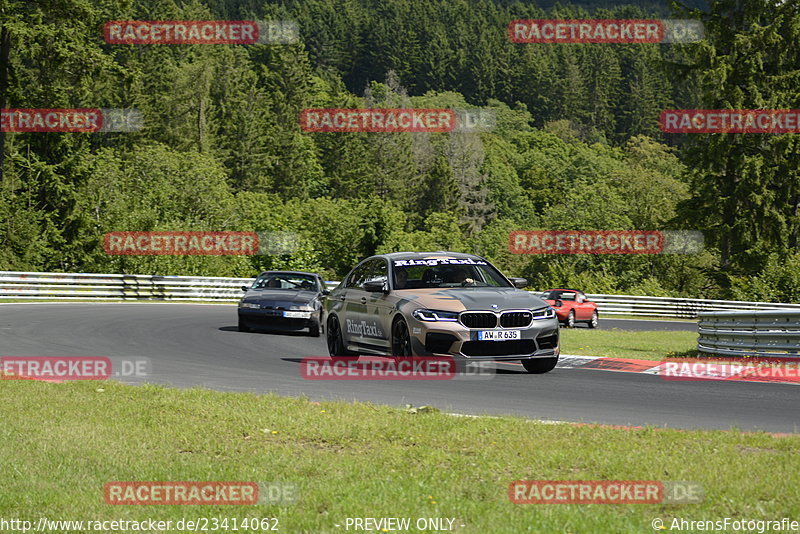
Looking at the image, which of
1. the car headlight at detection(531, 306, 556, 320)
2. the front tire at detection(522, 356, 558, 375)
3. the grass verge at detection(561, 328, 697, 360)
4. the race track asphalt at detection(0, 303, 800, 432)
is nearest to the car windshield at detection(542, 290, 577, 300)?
the grass verge at detection(561, 328, 697, 360)

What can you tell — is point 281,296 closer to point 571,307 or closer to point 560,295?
point 571,307

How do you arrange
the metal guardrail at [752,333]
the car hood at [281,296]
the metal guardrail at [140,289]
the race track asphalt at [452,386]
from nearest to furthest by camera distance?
the race track asphalt at [452,386], the metal guardrail at [752,333], the car hood at [281,296], the metal guardrail at [140,289]

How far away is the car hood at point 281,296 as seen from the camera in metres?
21.8

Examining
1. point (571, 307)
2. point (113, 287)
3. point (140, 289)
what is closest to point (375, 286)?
point (571, 307)

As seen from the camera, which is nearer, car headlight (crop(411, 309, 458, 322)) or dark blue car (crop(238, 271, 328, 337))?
car headlight (crop(411, 309, 458, 322))

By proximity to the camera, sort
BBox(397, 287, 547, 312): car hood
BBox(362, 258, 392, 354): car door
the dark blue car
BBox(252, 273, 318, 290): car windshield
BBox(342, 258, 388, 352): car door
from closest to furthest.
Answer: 1. BBox(397, 287, 547, 312): car hood
2. BBox(362, 258, 392, 354): car door
3. BBox(342, 258, 388, 352): car door
4. the dark blue car
5. BBox(252, 273, 318, 290): car windshield

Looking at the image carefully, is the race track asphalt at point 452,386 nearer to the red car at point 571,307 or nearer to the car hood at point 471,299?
the car hood at point 471,299

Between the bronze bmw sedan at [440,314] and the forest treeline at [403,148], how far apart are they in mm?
25951

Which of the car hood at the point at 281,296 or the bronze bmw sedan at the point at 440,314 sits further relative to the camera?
the car hood at the point at 281,296

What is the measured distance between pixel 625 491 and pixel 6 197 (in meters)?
42.2

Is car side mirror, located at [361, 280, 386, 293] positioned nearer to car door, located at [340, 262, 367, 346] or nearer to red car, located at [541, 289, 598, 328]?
car door, located at [340, 262, 367, 346]

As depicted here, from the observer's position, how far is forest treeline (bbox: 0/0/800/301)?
4547cm

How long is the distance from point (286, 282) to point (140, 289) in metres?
17.5

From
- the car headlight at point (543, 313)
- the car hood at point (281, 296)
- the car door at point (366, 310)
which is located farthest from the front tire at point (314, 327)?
the car headlight at point (543, 313)
